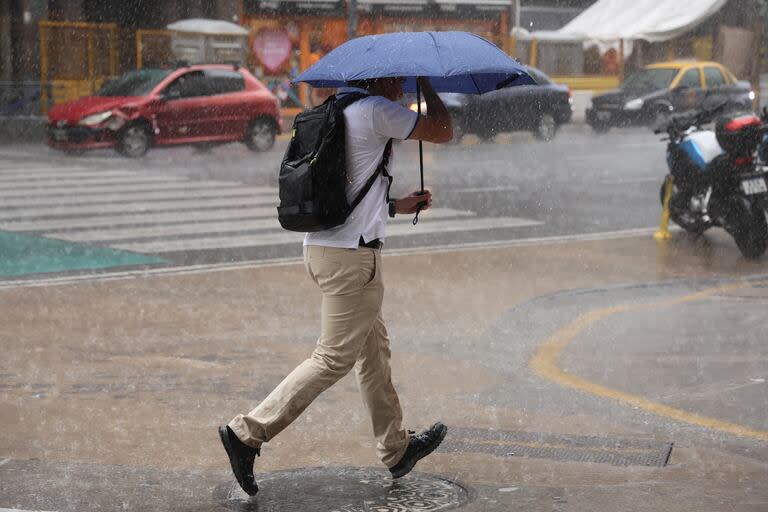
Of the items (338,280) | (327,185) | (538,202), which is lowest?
(538,202)

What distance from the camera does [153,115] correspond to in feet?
78.2

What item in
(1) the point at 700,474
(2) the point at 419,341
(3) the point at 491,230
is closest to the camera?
(1) the point at 700,474

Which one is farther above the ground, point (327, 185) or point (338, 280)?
point (327, 185)

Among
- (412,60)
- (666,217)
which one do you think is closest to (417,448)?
(412,60)

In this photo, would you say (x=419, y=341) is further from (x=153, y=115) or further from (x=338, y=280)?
(x=153, y=115)

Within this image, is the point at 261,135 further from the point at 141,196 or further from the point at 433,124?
the point at 433,124

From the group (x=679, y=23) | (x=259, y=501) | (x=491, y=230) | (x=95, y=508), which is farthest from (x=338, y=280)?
(x=679, y=23)

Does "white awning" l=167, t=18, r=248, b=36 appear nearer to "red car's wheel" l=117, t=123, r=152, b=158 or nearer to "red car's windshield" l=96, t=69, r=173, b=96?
"red car's windshield" l=96, t=69, r=173, b=96

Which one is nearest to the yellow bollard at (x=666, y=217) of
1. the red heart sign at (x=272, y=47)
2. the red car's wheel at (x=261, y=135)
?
the red car's wheel at (x=261, y=135)

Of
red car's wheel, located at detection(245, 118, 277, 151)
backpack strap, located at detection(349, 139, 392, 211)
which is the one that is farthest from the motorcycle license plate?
red car's wheel, located at detection(245, 118, 277, 151)

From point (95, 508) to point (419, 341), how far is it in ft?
12.1

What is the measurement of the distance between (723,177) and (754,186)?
1.23ft

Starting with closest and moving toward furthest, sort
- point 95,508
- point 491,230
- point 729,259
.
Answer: point 95,508, point 729,259, point 491,230

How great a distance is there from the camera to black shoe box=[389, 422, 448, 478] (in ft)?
17.7
